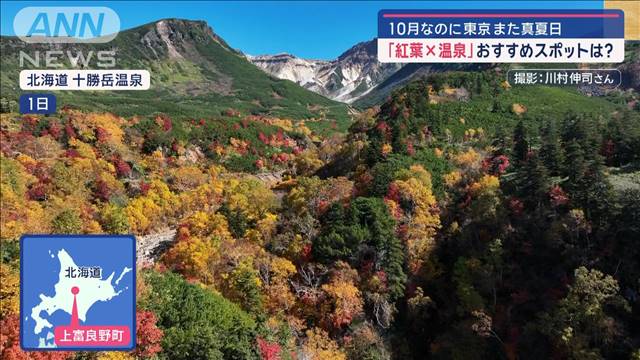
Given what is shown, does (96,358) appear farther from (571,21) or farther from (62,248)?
(571,21)

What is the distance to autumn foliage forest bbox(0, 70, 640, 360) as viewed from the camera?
39344 mm

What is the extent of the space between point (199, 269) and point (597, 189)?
133 ft

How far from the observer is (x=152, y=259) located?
66.3 meters

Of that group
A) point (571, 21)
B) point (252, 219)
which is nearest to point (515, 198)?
point (571, 21)
